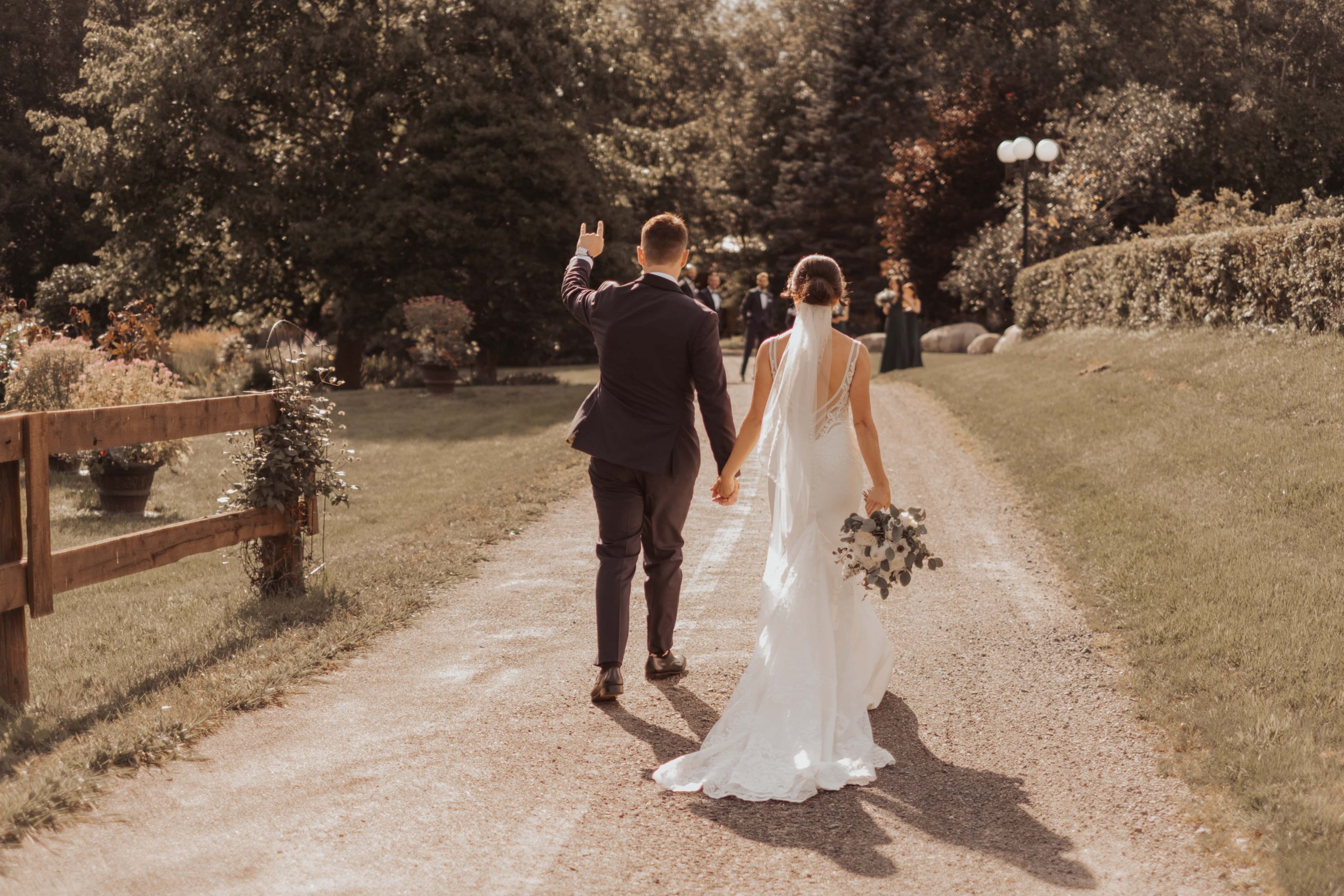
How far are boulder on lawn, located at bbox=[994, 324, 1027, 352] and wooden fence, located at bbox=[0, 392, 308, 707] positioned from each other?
21154mm

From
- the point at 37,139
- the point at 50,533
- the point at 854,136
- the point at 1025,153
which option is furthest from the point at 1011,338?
the point at 37,139

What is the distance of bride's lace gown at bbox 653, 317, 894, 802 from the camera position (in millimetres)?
4410

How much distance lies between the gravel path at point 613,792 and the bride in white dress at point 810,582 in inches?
8.0

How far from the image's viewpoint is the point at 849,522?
190 inches

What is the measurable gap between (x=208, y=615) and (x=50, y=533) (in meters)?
1.46

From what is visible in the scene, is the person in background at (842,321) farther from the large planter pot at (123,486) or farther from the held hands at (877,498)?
the held hands at (877,498)

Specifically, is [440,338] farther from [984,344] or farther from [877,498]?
[877,498]

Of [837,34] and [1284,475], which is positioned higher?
[837,34]

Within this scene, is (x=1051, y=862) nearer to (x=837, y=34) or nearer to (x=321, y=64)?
(x=321, y=64)

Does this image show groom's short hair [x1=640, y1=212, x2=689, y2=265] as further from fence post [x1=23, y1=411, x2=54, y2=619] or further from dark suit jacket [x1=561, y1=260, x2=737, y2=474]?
fence post [x1=23, y1=411, x2=54, y2=619]

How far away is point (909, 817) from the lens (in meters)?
4.14

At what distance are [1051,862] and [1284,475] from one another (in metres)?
6.31

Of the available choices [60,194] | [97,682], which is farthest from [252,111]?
[97,682]

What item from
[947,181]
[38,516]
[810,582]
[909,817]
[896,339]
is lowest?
[909,817]
